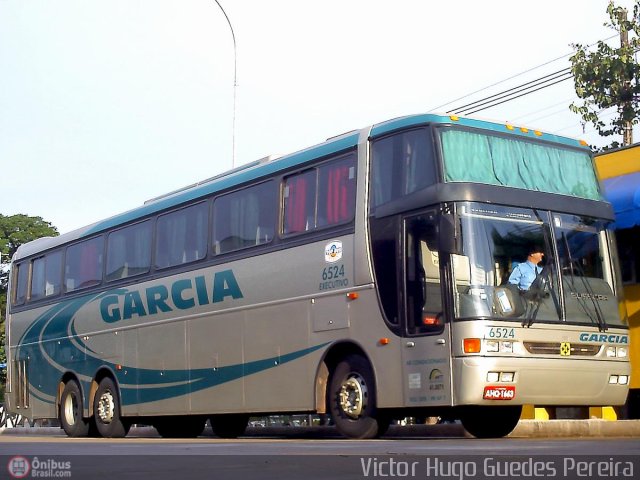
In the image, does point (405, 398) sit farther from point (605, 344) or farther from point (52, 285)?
point (52, 285)

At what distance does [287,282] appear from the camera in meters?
16.1

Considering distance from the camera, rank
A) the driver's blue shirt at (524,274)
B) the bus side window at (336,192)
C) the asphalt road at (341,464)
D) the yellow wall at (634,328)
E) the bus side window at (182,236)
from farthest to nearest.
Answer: the bus side window at (182,236) < the yellow wall at (634,328) < the bus side window at (336,192) < the driver's blue shirt at (524,274) < the asphalt road at (341,464)

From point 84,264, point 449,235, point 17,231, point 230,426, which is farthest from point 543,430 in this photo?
point 17,231

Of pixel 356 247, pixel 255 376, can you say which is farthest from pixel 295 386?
pixel 356 247

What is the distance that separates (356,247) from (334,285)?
0.74 metres

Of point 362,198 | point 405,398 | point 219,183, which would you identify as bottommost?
point 405,398

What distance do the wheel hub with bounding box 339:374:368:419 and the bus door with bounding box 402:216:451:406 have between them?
2.95 feet

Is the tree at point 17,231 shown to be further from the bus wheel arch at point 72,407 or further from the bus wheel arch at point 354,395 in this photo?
the bus wheel arch at point 354,395

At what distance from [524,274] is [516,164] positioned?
62.7 inches

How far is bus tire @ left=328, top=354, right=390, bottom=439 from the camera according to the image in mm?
14406

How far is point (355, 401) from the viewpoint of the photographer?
14648mm

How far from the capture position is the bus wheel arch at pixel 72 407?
2185cm

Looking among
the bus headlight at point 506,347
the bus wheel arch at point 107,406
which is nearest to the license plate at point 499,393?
the bus headlight at point 506,347

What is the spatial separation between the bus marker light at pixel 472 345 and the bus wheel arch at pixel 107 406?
9.16 meters
